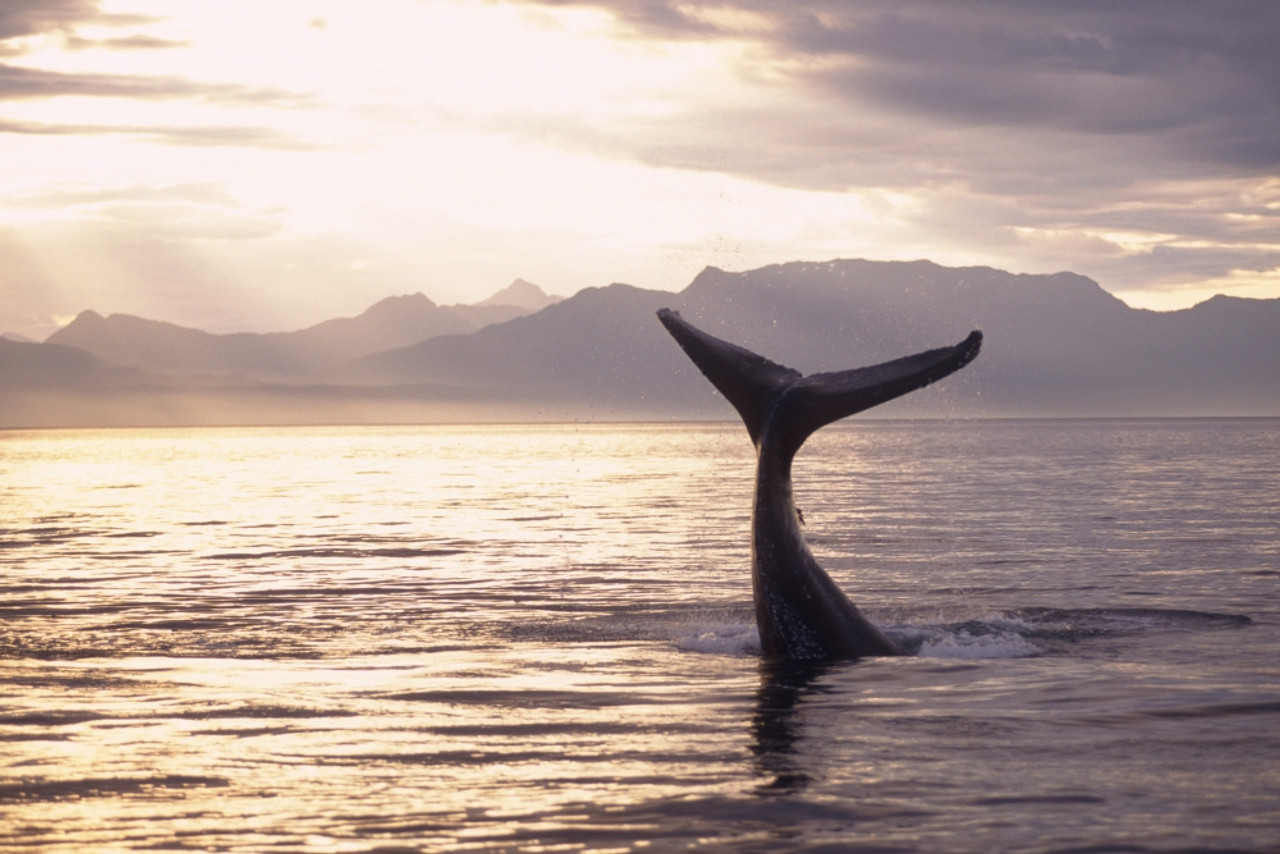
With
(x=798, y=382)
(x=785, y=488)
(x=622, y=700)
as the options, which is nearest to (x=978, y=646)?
(x=785, y=488)

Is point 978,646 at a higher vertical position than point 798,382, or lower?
lower

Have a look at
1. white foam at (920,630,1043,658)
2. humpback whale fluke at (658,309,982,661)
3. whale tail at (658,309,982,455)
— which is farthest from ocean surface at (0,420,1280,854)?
whale tail at (658,309,982,455)

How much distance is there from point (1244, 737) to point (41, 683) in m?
10.5

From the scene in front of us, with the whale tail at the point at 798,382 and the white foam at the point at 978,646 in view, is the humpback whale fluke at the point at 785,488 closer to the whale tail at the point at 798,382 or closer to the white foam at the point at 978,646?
the whale tail at the point at 798,382

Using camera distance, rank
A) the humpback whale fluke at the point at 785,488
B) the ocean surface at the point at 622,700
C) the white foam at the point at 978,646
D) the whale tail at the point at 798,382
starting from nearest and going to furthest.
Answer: the ocean surface at the point at 622,700 → the whale tail at the point at 798,382 → the humpback whale fluke at the point at 785,488 → the white foam at the point at 978,646

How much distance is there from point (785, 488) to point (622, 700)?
2751 mm

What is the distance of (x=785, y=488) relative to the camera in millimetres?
13359

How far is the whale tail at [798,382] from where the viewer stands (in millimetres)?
11961

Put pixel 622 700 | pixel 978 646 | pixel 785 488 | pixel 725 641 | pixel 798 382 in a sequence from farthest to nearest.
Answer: pixel 725 641, pixel 978 646, pixel 798 382, pixel 785 488, pixel 622 700

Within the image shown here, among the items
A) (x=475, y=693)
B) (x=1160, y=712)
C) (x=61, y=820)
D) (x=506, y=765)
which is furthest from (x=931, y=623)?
(x=61, y=820)

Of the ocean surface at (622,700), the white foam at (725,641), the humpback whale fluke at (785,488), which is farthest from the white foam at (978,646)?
the white foam at (725,641)

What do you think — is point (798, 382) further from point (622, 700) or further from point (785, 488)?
point (622, 700)

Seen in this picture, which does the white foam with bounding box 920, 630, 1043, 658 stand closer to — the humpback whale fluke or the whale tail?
the humpback whale fluke

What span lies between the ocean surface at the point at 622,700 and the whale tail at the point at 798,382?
95.7 inches
